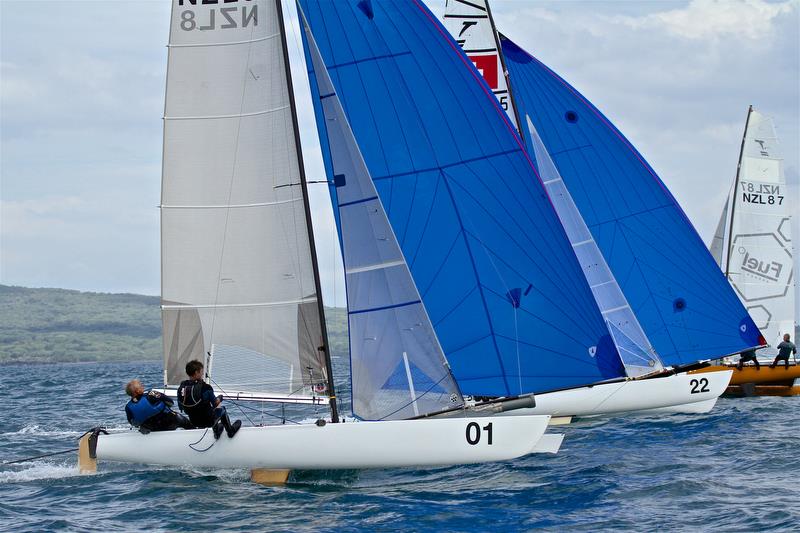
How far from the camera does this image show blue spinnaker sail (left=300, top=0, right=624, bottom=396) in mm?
15156

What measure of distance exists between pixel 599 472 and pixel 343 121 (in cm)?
537

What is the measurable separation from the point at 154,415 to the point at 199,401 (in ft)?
2.11

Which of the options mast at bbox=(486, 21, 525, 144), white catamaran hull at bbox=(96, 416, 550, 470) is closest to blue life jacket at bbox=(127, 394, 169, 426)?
white catamaran hull at bbox=(96, 416, 550, 470)

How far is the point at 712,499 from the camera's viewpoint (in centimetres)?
1230

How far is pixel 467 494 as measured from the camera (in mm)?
12656

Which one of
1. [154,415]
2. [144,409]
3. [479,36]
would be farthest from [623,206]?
[144,409]

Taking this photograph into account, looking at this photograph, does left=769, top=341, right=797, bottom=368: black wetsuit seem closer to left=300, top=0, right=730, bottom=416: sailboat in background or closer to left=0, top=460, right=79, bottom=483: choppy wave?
left=300, top=0, right=730, bottom=416: sailboat in background

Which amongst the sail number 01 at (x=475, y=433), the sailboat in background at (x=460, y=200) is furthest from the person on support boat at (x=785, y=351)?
the sail number 01 at (x=475, y=433)

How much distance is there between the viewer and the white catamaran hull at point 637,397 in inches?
746

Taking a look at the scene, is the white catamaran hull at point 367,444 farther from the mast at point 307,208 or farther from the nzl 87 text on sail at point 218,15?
the nzl 87 text on sail at point 218,15

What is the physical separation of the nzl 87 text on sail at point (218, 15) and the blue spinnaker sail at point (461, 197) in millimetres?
1240

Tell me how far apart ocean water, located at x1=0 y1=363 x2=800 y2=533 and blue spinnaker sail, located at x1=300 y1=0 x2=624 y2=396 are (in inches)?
64.2

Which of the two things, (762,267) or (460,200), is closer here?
(460,200)

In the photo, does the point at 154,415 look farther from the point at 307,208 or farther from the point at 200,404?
the point at 307,208
